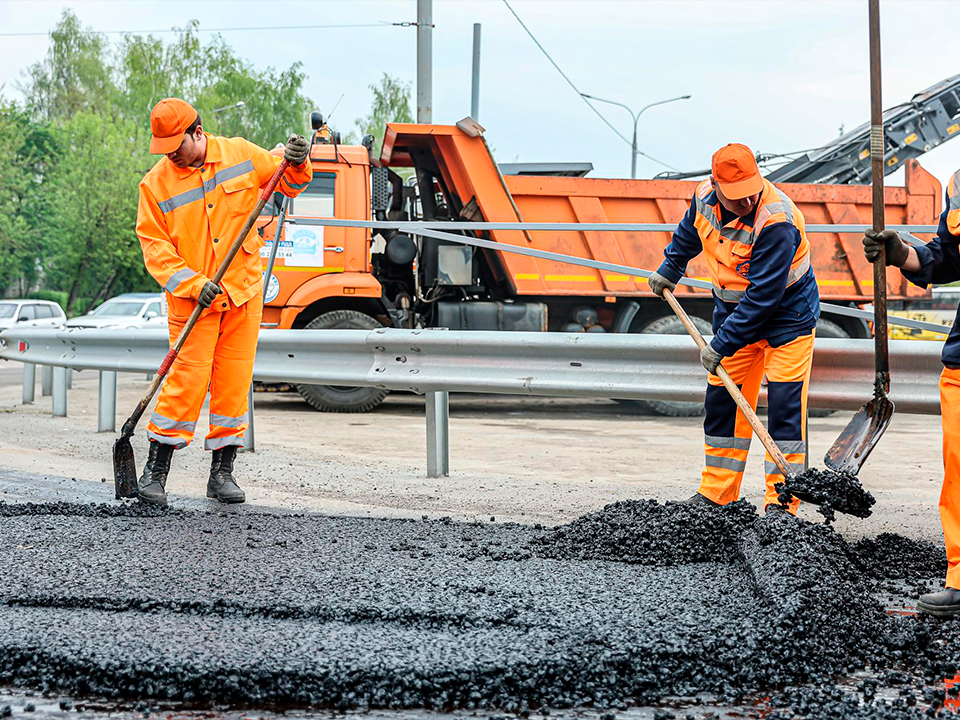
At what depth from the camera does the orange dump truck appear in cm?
1094

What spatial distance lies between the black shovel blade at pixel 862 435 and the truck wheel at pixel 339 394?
22.8 feet

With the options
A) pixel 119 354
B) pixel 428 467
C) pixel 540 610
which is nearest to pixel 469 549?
pixel 540 610

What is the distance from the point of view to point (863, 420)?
14.4 feet

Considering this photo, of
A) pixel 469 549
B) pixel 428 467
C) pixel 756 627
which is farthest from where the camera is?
pixel 428 467

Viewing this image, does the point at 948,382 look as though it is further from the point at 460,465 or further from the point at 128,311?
the point at 128,311

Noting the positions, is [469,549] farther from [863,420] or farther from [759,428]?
[863,420]

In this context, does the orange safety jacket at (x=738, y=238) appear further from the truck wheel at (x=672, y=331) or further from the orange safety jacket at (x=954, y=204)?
the truck wheel at (x=672, y=331)

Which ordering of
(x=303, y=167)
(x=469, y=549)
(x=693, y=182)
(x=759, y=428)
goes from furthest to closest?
(x=693, y=182)
(x=303, y=167)
(x=759, y=428)
(x=469, y=549)

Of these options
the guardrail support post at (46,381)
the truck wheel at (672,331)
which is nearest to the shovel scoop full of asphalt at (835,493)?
the truck wheel at (672,331)

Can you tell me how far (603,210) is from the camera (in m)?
11.2

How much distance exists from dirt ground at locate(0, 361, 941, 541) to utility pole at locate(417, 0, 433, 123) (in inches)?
218

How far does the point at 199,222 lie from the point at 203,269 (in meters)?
0.23

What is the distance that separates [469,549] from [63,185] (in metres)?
42.2

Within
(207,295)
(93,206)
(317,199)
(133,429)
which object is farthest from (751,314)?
(93,206)
